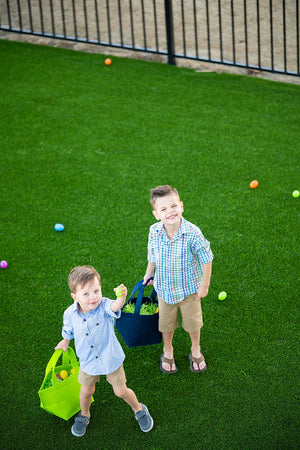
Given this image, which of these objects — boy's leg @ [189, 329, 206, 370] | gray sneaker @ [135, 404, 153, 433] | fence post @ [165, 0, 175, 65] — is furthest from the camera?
fence post @ [165, 0, 175, 65]

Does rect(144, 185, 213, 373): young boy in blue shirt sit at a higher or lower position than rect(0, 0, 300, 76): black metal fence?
lower

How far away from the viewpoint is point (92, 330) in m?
3.07

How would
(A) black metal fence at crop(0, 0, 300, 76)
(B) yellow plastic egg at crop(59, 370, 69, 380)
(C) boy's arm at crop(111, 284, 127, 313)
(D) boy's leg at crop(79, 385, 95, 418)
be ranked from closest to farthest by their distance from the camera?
(C) boy's arm at crop(111, 284, 127, 313) < (D) boy's leg at crop(79, 385, 95, 418) < (B) yellow plastic egg at crop(59, 370, 69, 380) < (A) black metal fence at crop(0, 0, 300, 76)

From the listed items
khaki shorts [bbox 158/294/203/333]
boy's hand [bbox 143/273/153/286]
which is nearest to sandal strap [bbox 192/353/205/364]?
khaki shorts [bbox 158/294/203/333]

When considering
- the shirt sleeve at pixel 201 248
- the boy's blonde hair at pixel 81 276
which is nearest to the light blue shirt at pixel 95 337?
the boy's blonde hair at pixel 81 276

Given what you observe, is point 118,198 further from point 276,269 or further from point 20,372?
point 20,372

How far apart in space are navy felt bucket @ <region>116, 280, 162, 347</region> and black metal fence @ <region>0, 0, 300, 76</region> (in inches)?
182

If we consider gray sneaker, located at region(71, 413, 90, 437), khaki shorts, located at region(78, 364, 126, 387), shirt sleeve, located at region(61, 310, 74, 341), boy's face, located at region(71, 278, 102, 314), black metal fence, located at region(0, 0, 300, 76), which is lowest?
gray sneaker, located at region(71, 413, 90, 437)

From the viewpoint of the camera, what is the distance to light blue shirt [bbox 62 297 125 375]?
306 cm

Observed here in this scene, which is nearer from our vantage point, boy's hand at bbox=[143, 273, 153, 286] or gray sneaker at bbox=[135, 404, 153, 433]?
gray sneaker at bbox=[135, 404, 153, 433]

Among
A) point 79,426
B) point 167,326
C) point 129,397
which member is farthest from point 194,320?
point 79,426

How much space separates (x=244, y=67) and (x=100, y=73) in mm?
1961

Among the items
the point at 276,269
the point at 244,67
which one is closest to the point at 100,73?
the point at 244,67

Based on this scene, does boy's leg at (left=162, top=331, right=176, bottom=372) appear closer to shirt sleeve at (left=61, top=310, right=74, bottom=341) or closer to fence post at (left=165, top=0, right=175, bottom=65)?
shirt sleeve at (left=61, top=310, right=74, bottom=341)
